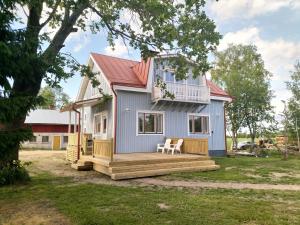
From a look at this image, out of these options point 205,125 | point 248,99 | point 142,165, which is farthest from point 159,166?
point 248,99

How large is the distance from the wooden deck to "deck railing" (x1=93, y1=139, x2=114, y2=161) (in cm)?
19

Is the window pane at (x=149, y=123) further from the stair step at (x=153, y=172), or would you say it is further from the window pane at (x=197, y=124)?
the stair step at (x=153, y=172)

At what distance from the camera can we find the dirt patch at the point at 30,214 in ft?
17.5

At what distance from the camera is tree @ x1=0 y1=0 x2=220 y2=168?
5262mm

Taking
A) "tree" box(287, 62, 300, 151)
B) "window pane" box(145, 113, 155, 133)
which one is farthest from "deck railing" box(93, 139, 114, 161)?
"tree" box(287, 62, 300, 151)

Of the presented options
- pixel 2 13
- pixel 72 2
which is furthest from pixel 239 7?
pixel 2 13

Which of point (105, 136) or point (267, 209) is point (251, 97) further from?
point (267, 209)

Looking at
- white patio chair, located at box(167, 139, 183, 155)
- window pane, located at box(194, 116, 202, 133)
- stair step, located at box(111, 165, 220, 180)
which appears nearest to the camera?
stair step, located at box(111, 165, 220, 180)

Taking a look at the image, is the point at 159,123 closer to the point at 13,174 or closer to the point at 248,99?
the point at 13,174

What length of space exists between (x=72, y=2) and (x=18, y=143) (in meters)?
4.31

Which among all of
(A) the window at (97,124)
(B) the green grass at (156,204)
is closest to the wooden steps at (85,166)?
(B) the green grass at (156,204)

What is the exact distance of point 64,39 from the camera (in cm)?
1045

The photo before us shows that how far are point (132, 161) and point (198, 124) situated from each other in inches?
311

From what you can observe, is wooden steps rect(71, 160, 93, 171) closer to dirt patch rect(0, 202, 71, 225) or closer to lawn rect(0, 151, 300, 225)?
lawn rect(0, 151, 300, 225)
